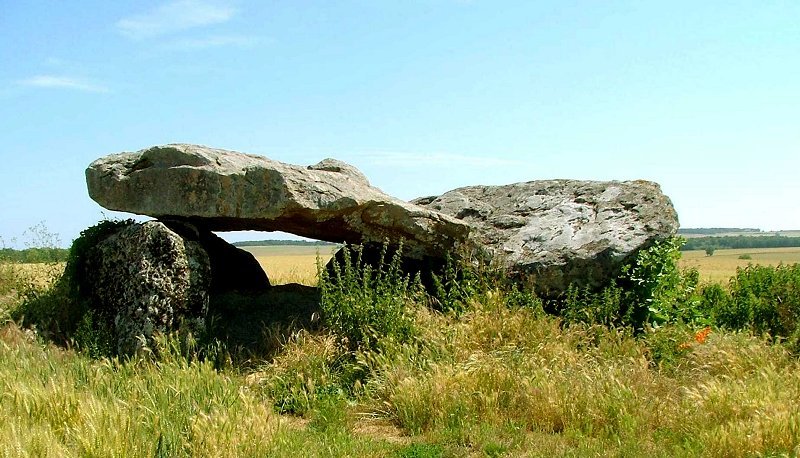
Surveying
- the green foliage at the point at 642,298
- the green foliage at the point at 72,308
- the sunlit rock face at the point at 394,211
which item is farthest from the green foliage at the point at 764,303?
the green foliage at the point at 72,308

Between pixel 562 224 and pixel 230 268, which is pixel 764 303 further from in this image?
pixel 230 268

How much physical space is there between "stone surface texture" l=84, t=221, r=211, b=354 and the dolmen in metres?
0.02

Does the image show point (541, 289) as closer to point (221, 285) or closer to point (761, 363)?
point (761, 363)

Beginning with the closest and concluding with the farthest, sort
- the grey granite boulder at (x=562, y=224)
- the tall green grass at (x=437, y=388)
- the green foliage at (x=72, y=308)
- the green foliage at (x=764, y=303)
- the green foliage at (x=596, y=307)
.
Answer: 1. the tall green grass at (x=437, y=388)
2. the green foliage at (x=72, y=308)
3. the green foliage at (x=596, y=307)
4. the green foliage at (x=764, y=303)
5. the grey granite boulder at (x=562, y=224)

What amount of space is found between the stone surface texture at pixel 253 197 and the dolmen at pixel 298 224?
15 millimetres

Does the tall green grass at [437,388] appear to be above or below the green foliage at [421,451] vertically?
above

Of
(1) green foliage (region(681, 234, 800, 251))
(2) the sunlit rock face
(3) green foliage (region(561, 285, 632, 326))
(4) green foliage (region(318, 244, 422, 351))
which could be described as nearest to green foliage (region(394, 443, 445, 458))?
(4) green foliage (region(318, 244, 422, 351))

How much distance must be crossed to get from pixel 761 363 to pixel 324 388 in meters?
4.99

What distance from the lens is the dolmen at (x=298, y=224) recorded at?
9820 mm

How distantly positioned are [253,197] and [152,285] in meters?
1.77

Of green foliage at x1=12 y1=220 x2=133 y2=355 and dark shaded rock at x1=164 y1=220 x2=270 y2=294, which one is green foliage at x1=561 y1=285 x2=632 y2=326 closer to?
dark shaded rock at x1=164 y1=220 x2=270 y2=294

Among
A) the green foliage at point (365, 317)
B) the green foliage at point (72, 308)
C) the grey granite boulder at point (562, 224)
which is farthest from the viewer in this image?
the grey granite boulder at point (562, 224)

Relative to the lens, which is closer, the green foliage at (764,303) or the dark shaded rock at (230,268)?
the green foliage at (764,303)

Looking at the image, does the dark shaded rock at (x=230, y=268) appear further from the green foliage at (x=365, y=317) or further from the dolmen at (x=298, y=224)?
the green foliage at (x=365, y=317)
